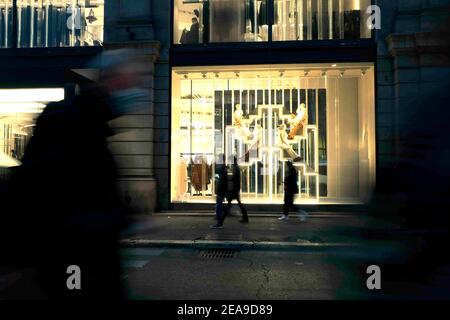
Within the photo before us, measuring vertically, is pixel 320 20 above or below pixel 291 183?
above

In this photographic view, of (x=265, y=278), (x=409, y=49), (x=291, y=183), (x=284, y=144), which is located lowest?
(x=265, y=278)

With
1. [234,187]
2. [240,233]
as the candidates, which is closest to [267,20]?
[234,187]

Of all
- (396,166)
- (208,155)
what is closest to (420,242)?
(396,166)

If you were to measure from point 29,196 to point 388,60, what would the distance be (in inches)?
493

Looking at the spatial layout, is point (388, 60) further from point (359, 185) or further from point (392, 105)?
point (359, 185)

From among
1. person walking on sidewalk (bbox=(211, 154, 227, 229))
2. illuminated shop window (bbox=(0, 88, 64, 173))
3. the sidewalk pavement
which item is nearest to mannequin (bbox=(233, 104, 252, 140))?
the sidewalk pavement

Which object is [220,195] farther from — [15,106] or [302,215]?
[15,106]

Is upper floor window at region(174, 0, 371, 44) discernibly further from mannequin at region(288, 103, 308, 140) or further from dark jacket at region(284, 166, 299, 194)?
dark jacket at region(284, 166, 299, 194)

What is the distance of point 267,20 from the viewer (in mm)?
13961

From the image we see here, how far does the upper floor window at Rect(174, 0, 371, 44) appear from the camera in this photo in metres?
13.8

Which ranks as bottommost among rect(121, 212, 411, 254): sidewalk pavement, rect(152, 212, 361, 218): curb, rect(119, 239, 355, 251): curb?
rect(119, 239, 355, 251): curb

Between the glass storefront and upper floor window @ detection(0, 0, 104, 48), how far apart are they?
355 centimetres

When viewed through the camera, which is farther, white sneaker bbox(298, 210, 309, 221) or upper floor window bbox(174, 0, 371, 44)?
upper floor window bbox(174, 0, 371, 44)

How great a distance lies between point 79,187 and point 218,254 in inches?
227
